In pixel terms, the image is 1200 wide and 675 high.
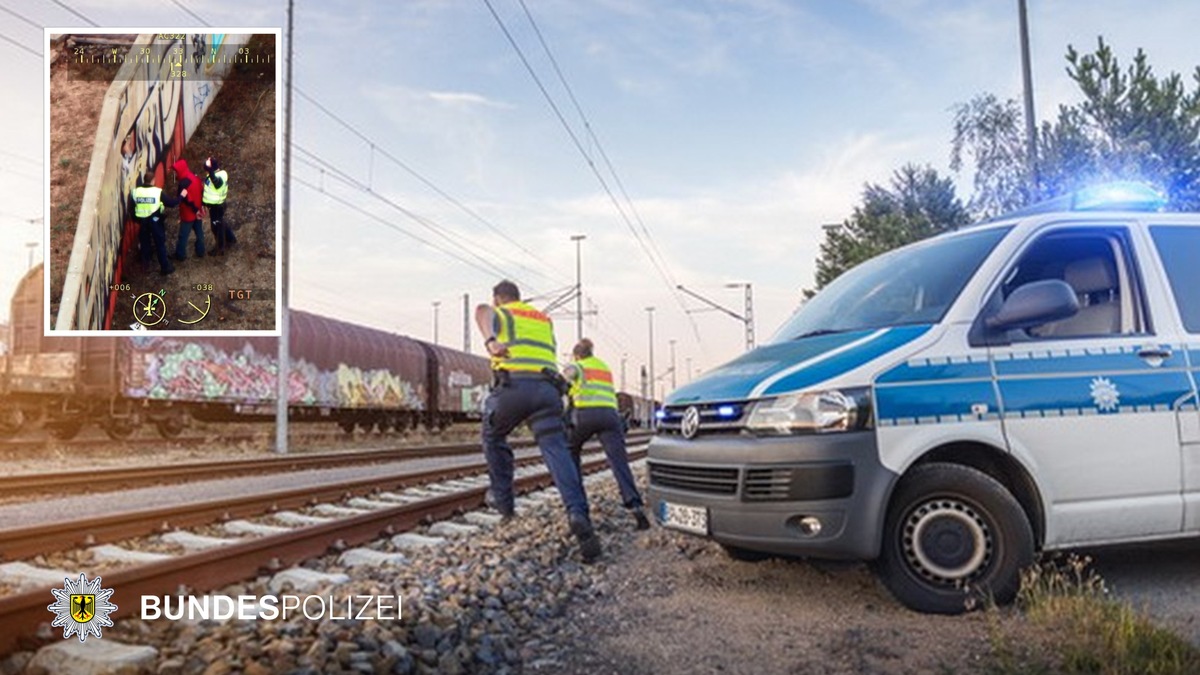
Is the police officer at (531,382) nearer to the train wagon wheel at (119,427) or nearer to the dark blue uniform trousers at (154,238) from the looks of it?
the dark blue uniform trousers at (154,238)

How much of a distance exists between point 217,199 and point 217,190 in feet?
0.40

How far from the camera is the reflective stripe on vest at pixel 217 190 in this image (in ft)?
35.0

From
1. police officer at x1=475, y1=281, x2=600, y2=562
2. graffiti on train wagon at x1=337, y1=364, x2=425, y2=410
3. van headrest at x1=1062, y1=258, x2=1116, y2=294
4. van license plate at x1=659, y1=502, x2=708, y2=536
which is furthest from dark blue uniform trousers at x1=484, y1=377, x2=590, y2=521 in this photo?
graffiti on train wagon at x1=337, y1=364, x2=425, y2=410

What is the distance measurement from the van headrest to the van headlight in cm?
183

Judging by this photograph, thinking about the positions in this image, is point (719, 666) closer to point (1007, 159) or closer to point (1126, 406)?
point (1126, 406)

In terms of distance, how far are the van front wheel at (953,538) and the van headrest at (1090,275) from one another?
1.53m

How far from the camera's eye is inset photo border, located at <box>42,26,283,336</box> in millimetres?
10055

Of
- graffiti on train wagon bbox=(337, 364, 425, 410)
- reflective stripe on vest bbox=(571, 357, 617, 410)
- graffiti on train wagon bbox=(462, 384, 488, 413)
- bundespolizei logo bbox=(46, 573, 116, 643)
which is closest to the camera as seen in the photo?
bundespolizei logo bbox=(46, 573, 116, 643)

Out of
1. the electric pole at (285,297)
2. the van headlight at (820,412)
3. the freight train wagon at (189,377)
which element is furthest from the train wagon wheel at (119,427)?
the van headlight at (820,412)

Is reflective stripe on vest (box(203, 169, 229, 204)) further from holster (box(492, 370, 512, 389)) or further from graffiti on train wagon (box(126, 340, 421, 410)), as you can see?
graffiti on train wagon (box(126, 340, 421, 410))

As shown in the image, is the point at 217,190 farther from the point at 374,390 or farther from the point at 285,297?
the point at 374,390

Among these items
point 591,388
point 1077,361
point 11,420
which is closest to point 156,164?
point 591,388

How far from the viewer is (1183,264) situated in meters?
4.63

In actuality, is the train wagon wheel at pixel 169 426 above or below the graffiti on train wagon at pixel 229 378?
below
